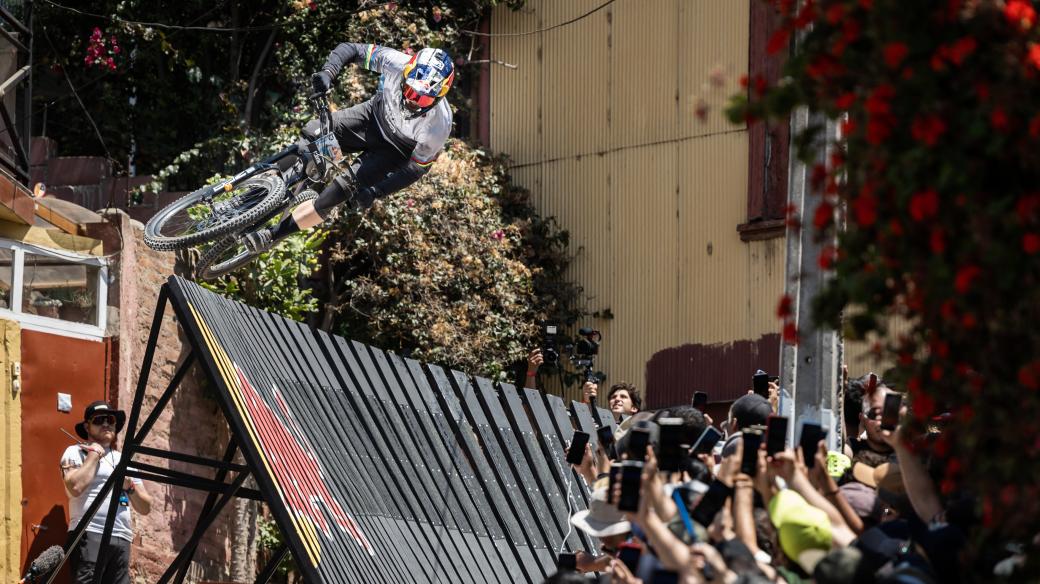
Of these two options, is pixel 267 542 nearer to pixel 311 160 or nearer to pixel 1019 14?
pixel 311 160

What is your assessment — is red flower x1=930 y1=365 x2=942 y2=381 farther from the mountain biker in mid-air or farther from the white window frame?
the white window frame

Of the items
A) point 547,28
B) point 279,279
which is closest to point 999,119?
point 279,279

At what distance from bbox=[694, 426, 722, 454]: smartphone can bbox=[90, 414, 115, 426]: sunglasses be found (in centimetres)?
487

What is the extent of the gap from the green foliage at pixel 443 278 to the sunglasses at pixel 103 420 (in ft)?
16.7

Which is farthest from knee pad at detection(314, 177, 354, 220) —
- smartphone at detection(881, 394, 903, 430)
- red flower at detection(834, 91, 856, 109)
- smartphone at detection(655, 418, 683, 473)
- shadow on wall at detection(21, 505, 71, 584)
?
red flower at detection(834, 91, 856, 109)

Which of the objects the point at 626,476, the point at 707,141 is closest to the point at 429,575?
the point at 626,476

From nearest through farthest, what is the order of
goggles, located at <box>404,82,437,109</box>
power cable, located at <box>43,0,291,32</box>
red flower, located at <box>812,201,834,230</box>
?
red flower, located at <box>812,201,834,230</box> < goggles, located at <box>404,82,437,109</box> < power cable, located at <box>43,0,291,32</box>

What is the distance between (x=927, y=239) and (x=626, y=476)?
5.31ft

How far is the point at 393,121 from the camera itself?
12.0 metres

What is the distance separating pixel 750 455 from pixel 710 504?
0.20 meters

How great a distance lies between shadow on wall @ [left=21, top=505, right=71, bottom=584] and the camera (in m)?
11.0

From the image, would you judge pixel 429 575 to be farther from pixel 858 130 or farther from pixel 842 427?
pixel 858 130

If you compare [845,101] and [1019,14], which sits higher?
[1019,14]

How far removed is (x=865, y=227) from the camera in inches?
143
